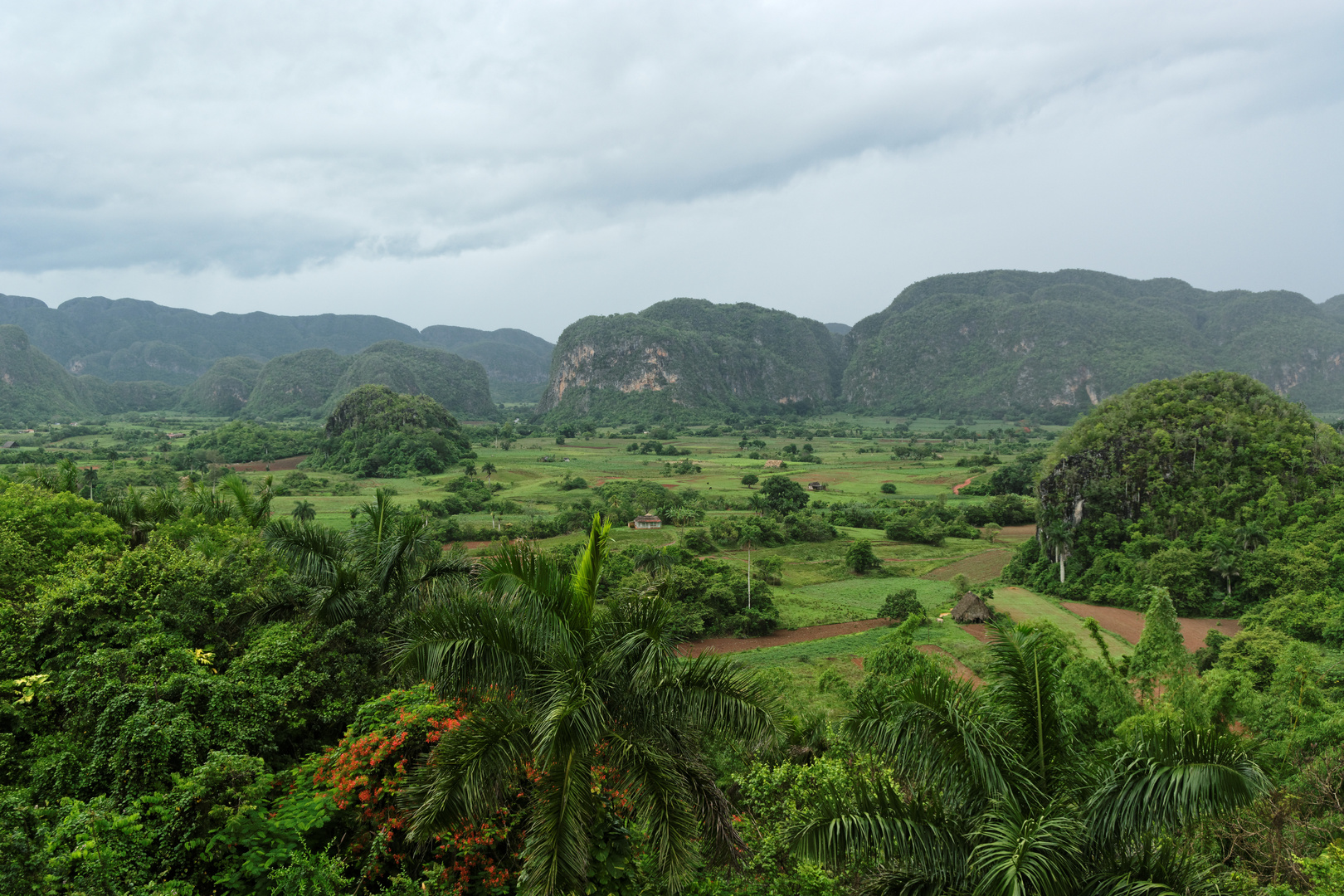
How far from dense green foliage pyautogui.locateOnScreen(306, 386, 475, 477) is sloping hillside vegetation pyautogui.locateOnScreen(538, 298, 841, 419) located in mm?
68649

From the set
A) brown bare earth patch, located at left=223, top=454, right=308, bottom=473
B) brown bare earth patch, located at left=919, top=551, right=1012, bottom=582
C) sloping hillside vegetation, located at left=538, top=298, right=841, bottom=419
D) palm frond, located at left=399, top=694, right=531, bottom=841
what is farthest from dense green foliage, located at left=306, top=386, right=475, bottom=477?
sloping hillside vegetation, located at left=538, top=298, right=841, bottom=419

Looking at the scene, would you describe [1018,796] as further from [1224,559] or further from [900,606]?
[1224,559]

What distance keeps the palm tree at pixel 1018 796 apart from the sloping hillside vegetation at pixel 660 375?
13930 centimetres

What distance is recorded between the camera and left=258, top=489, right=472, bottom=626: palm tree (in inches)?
351

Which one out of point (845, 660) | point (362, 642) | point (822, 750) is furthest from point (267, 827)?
point (845, 660)

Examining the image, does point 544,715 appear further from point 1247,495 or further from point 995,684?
point 1247,495

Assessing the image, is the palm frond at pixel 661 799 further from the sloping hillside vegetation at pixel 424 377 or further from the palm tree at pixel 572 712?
the sloping hillside vegetation at pixel 424 377

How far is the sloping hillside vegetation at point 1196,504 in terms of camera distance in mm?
26672

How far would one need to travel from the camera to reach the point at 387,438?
238 feet

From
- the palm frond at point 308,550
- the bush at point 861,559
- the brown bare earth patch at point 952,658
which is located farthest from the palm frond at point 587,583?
the bush at point 861,559

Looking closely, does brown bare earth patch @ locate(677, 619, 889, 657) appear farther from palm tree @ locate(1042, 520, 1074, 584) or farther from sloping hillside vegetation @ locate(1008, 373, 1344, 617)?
palm tree @ locate(1042, 520, 1074, 584)

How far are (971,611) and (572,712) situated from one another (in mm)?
26037

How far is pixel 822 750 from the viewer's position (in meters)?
12.1

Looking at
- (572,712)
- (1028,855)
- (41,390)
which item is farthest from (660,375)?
(1028,855)
